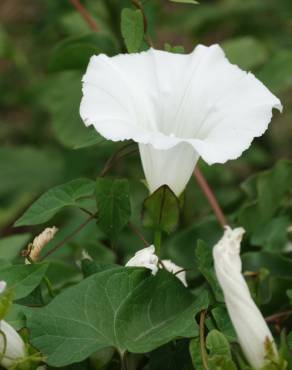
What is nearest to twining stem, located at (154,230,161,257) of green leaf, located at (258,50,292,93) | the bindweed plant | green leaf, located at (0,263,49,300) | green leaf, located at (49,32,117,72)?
the bindweed plant

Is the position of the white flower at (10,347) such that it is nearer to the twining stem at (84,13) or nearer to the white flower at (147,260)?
the white flower at (147,260)

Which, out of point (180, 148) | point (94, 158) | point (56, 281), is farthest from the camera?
point (94, 158)

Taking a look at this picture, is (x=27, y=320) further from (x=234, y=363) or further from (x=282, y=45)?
(x=282, y=45)

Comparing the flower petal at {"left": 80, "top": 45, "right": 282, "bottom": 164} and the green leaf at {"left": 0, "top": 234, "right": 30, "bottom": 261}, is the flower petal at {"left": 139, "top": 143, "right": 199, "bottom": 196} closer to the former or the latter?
the flower petal at {"left": 80, "top": 45, "right": 282, "bottom": 164}

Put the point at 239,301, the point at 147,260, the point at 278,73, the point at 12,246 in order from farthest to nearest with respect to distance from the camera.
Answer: the point at 278,73
the point at 12,246
the point at 147,260
the point at 239,301

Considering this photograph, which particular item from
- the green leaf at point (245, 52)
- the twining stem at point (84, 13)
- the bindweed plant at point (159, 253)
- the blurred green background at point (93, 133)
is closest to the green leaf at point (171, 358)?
the bindweed plant at point (159, 253)

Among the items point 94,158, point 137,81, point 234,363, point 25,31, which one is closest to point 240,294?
point 234,363

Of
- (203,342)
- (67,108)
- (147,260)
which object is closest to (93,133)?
(147,260)

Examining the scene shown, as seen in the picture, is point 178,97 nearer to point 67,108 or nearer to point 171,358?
point 171,358
